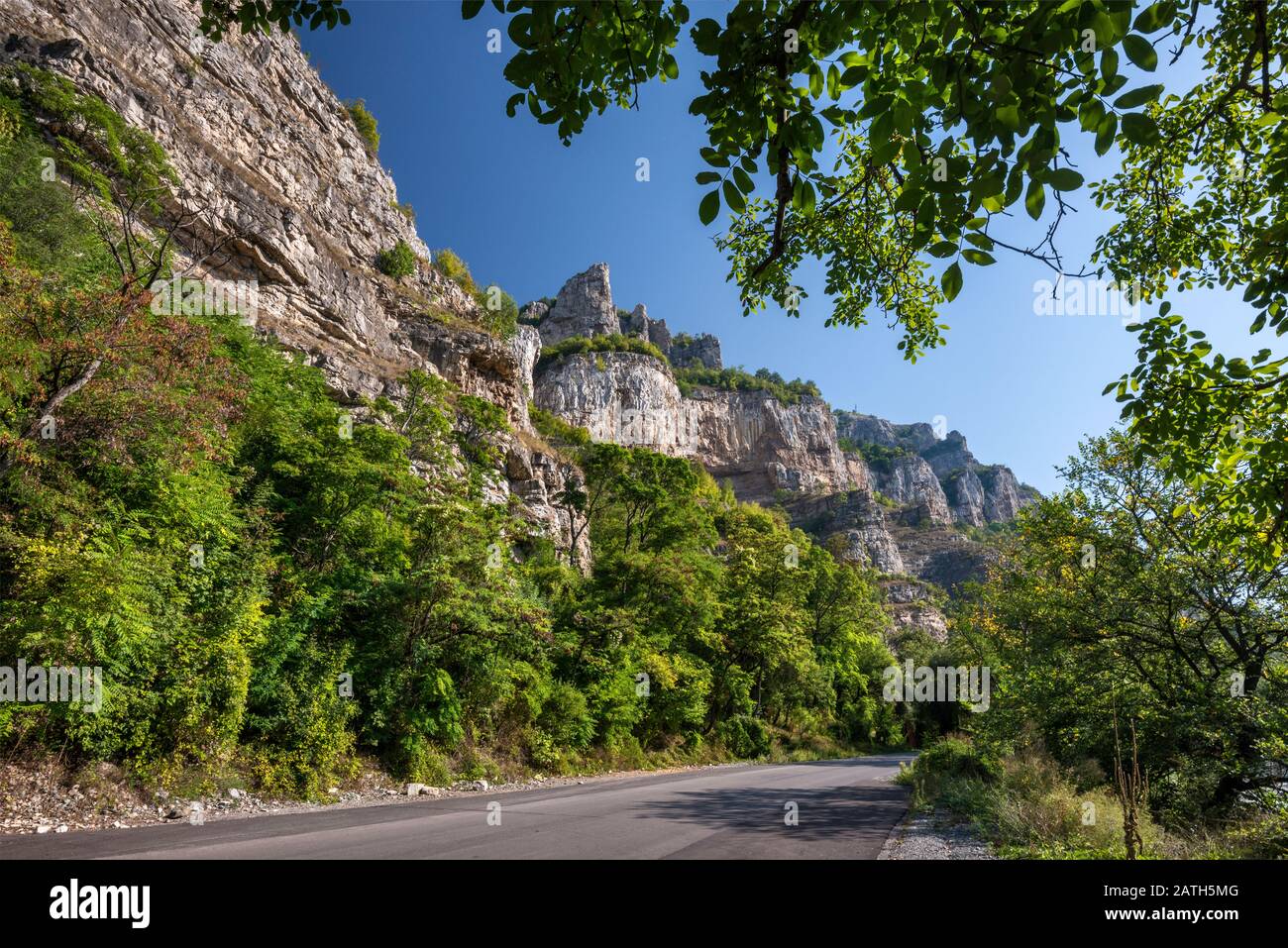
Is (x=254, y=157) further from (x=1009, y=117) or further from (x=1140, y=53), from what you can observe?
(x=1140, y=53)

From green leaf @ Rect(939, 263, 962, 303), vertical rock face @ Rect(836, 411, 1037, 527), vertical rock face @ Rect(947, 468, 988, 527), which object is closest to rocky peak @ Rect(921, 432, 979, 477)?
vertical rock face @ Rect(836, 411, 1037, 527)

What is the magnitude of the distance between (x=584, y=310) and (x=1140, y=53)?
346ft

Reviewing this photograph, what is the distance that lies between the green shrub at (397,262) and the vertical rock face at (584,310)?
2678 inches

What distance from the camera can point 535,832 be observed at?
23.4 ft

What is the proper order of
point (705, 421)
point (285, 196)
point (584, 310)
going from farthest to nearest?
point (584, 310)
point (705, 421)
point (285, 196)

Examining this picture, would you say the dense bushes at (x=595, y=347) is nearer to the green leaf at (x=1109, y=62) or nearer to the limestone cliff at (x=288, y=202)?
the limestone cliff at (x=288, y=202)

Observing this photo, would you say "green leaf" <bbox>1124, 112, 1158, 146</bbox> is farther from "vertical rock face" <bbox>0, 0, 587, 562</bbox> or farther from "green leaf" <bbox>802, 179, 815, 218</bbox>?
"vertical rock face" <bbox>0, 0, 587, 562</bbox>

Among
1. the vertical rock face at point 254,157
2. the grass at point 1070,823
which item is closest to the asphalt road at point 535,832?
the grass at point 1070,823

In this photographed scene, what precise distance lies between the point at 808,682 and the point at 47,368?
1175 inches

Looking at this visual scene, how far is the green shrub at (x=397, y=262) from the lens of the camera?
3081 centimetres

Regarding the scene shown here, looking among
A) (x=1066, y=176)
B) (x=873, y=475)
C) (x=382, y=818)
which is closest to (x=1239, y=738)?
(x=1066, y=176)

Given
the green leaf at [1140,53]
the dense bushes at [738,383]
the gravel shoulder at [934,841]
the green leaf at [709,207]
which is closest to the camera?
the green leaf at [1140,53]

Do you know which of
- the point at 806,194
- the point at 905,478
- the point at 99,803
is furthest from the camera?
the point at 905,478

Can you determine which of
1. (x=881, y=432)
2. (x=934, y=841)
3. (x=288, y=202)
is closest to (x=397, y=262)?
(x=288, y=202)
